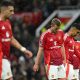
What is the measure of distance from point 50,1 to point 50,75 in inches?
500

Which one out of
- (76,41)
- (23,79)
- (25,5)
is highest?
(25,5)

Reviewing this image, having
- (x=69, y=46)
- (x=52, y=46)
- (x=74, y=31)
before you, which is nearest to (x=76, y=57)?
(x=69, y=46)

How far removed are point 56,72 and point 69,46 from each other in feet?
2.36

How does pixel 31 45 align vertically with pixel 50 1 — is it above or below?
below

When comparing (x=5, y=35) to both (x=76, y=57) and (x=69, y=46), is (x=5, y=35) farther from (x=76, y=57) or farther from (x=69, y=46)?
(x=76, y=57)

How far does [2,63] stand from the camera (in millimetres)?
11734

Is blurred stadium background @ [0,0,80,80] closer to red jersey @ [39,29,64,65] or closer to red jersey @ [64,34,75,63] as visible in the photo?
red jersey @ [64,34,75,63]

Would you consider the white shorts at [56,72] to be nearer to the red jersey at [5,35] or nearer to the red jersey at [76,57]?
the red jersey at [76,57]

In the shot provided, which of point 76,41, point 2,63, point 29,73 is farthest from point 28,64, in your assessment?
point 2,63

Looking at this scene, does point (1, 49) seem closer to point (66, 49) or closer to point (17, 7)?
point (66, 49)

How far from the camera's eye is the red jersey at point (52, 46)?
524 inches

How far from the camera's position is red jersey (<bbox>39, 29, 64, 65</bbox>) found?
1330cm

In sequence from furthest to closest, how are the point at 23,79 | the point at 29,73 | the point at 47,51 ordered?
1. the point at 29,73
2. the point at 23,79
3. the point at 47,51

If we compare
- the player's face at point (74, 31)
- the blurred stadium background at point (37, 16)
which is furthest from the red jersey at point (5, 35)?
the blurred stadium background at point (37, 16)
